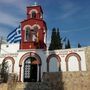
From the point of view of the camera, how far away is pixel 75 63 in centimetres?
3134

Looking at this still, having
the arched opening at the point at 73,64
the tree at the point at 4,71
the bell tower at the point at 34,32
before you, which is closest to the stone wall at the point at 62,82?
the tree at the point at 4,71

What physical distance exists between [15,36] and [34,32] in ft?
25.9

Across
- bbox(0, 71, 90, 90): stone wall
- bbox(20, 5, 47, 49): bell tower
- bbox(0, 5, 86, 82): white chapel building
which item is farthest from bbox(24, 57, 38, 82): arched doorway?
bbox(0, 71, 90, 90): stone wall

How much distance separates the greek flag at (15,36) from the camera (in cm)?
4003

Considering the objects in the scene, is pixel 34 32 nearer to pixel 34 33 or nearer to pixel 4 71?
pixel 34 33

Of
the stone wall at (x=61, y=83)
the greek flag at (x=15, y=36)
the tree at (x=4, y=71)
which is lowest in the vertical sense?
the stone wall at (x=61, y=83)

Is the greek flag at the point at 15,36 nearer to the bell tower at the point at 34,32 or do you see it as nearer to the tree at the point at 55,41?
the bell tower at the point at 34,32

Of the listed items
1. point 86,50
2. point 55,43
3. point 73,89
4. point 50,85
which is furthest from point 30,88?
point 55,43

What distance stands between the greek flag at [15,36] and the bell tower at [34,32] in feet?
18.5

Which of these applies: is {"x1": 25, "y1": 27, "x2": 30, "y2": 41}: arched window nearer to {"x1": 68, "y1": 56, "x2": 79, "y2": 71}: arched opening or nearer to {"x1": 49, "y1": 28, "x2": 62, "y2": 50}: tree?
{"x1": 68, "y1": 56, "x2": 79, "y2": 71}: arched opening

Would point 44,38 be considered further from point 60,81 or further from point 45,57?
point 60,81

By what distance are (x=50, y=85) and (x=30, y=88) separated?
2.23m

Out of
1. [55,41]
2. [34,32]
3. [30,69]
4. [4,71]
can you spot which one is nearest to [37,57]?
[30,69]

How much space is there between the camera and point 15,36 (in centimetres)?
4094
